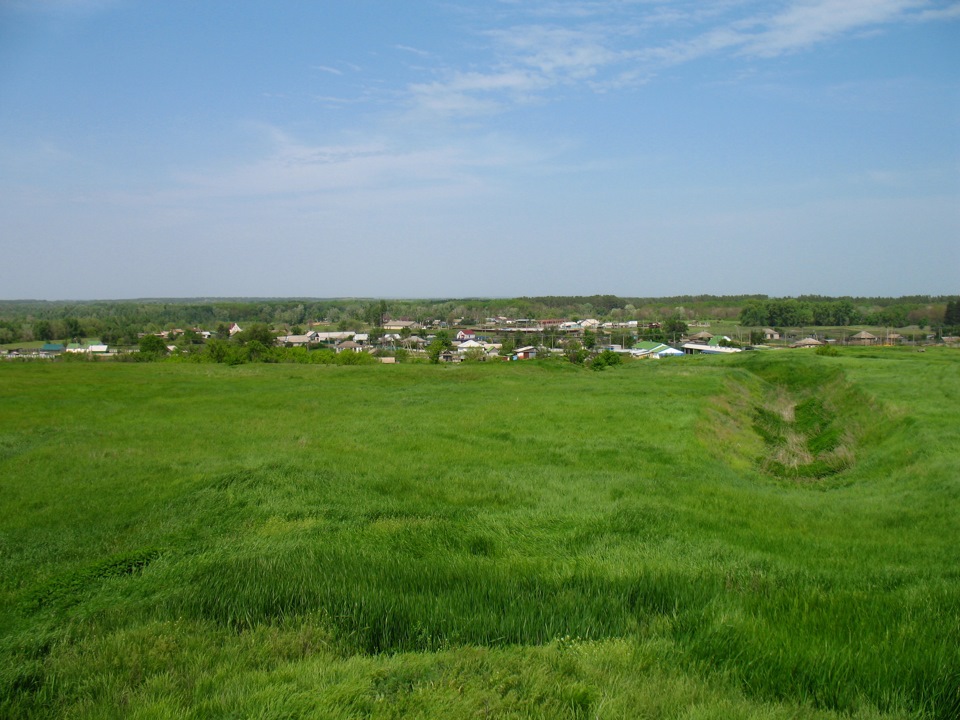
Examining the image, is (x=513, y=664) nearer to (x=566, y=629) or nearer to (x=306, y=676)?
(x=566, y=629)

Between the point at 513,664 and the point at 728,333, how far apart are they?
11443cm

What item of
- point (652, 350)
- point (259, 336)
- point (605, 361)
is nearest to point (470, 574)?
point (605, 361)

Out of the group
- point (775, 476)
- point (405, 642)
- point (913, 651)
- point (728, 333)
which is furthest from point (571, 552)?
point (728, 333)

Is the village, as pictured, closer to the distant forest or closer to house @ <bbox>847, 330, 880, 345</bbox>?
house @ <bbox>847, 330, 880, 345</bbox>

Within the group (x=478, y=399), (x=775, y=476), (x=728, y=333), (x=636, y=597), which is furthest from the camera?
(x=728, y=333)

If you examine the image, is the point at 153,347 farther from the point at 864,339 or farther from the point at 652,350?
the point at 864,339

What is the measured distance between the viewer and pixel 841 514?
10391 millimetres

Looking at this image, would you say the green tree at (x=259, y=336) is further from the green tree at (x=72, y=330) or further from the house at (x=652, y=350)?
the house at (x=652, y=350)

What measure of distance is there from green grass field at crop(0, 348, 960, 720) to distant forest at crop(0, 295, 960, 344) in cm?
9270

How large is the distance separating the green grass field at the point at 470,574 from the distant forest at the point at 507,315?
Result: 9270 centimetres

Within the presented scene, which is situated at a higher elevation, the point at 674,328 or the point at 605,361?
the point at 674,328

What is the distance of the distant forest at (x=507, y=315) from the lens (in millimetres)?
99125

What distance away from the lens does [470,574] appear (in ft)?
20.0

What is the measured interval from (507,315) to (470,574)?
162 metres
